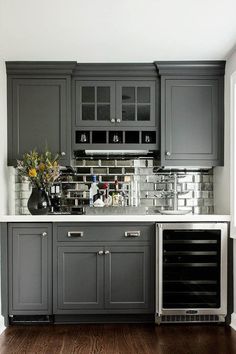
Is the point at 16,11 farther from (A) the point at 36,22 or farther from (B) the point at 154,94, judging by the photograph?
(B) the point at 154,94

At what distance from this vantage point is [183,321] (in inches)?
Result: 157

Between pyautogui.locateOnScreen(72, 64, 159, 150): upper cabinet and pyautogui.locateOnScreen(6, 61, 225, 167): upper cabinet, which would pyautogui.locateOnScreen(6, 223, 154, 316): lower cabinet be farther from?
pyautogui.locateOnScreen(72, 64, 159, 150): upper cabinet

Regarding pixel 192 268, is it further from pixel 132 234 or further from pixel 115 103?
pixel 115 103

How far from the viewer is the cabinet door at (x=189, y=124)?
4.28 m

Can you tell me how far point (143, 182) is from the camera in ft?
15.3

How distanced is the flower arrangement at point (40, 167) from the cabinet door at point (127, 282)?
0.85m

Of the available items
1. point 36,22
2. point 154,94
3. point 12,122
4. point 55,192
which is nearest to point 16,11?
point 36,22

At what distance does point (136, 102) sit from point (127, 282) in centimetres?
165

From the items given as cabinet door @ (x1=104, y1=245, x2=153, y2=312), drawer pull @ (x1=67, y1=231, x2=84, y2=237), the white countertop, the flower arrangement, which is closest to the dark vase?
the flower arrangement

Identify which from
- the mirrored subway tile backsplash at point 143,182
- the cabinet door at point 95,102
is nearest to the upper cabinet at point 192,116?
the mirrored subway tile backsplash at point 143,182

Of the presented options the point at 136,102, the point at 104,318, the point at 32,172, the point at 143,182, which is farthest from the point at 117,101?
the point at 104,318

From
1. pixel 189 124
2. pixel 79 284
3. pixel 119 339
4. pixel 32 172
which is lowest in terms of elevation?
pixel 119 339

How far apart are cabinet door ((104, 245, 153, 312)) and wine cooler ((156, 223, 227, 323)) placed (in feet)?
0.35

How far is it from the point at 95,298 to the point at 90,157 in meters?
1.43
